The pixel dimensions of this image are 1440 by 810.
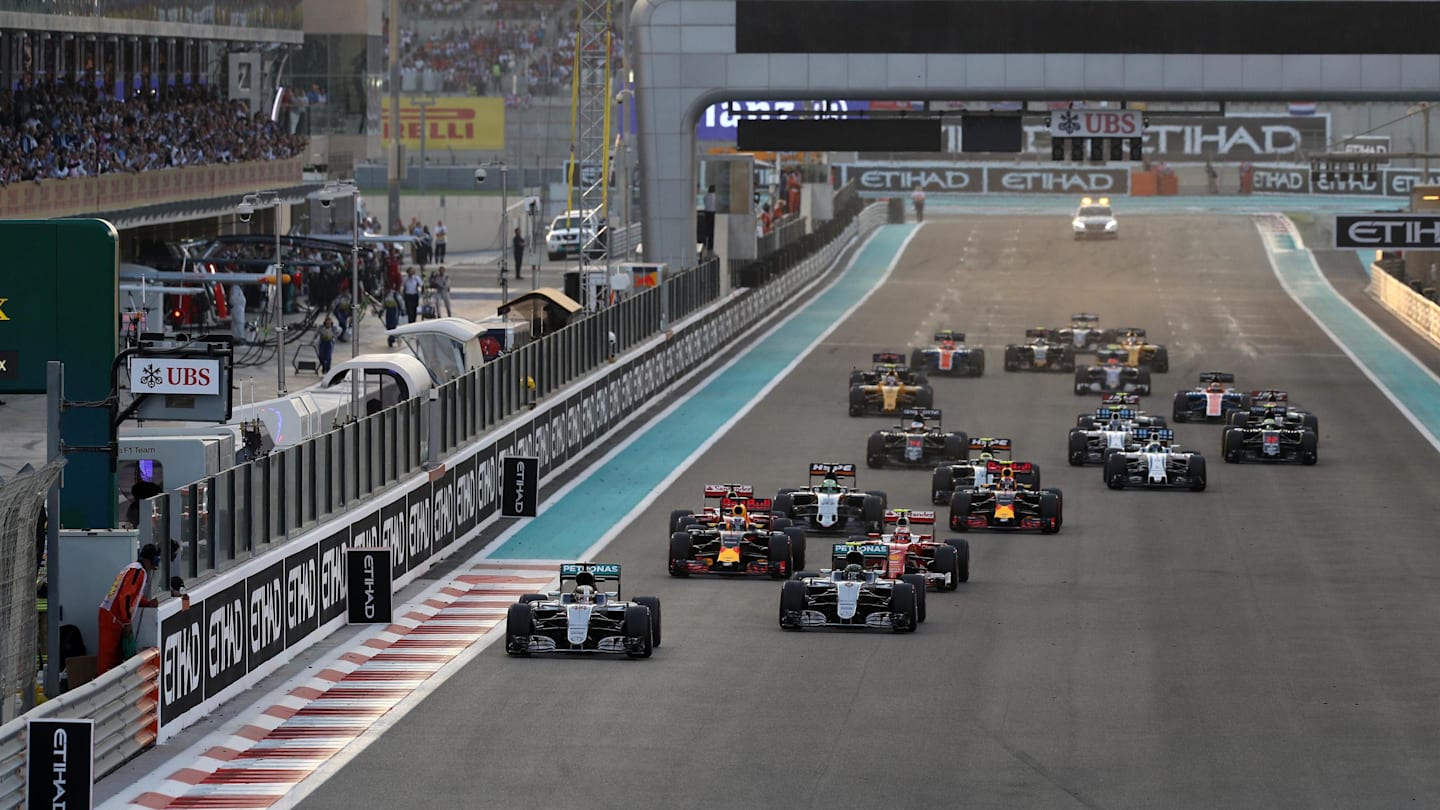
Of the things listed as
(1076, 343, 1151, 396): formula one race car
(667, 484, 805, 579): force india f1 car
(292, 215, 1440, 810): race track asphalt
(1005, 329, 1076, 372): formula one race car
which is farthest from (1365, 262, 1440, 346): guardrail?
(667, 484, 805, 579): force india f1 car

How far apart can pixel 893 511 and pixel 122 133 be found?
108 feet

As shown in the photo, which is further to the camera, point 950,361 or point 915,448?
point 950,361

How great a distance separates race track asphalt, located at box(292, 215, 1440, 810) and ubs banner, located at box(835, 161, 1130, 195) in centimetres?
8215

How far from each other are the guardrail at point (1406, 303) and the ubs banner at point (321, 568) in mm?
28589

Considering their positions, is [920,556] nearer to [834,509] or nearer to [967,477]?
[834,509]

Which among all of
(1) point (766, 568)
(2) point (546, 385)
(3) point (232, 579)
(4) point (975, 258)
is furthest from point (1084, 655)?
(4) point (975, 258)

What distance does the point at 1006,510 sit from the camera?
32.8 m

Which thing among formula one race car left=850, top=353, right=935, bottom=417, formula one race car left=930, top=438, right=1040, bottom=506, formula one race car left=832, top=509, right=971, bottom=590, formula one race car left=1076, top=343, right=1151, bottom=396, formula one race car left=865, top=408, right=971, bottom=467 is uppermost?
formula one race car left=1076, top=343, right=1151, bottom=396

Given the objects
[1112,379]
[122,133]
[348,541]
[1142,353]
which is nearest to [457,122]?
[122,133]

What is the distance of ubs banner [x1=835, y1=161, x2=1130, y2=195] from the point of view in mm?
123281

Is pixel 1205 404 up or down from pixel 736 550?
up

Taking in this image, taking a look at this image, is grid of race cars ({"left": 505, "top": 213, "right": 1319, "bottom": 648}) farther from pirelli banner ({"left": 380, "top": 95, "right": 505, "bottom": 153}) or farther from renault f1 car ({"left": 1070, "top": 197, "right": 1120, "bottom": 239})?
pirelli banner ({"left": 380, "top": 95, "right": 505, "bottom": 153})

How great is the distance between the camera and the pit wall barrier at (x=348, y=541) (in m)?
21.6

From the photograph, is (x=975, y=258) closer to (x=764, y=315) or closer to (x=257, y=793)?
(x=764, y=315)
